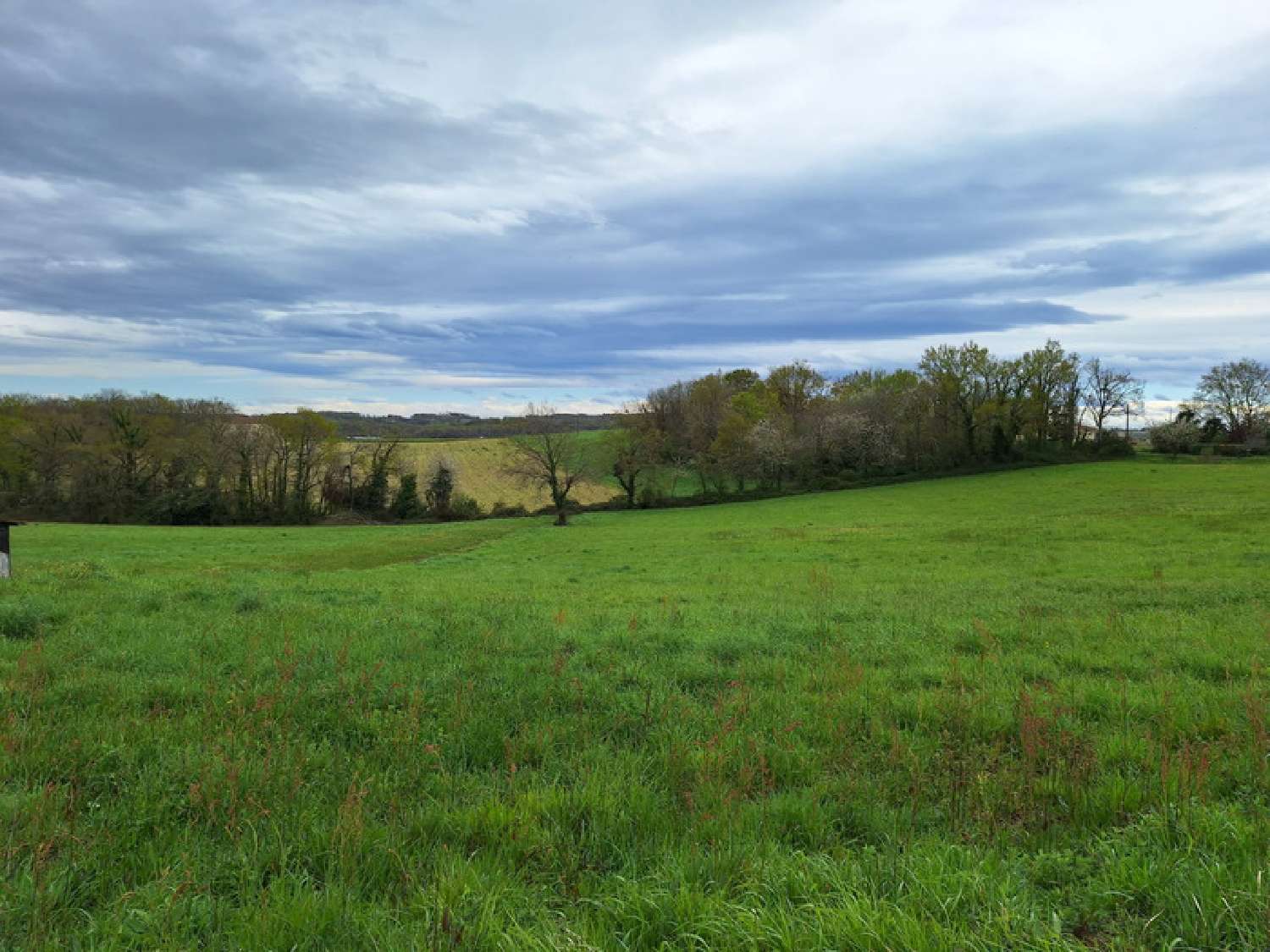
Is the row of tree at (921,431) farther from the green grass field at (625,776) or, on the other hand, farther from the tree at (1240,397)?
the green grass field at (625,776)

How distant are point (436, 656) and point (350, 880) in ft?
12.6

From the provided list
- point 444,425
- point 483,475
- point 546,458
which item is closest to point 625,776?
point 546,458

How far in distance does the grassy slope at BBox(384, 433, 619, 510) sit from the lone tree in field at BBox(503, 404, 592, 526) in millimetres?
2517

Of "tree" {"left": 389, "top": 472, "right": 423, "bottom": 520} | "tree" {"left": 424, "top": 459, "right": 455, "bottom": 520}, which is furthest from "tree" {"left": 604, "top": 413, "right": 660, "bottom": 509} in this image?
"tree" {"left": 389, "top": 472, "right": 423, "bottom": 520}

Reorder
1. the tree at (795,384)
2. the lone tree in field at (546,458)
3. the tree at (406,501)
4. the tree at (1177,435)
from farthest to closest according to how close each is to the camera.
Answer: the tree at (795,384)
the tree at (1177,435)
the tree at (406,501)
the lone tree in field at (546,458)

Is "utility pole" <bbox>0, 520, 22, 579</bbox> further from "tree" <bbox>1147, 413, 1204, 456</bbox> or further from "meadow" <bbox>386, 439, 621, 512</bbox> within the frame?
"tree" <bbox>1147, 413, 1204, 456</bbox>

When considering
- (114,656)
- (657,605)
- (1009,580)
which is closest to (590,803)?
(114,656)

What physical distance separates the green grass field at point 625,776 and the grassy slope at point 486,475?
52.1m

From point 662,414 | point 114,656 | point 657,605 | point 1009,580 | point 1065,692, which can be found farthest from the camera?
point 662,414

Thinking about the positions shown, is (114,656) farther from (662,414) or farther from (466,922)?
(662,414)

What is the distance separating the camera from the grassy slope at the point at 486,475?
66.3 m

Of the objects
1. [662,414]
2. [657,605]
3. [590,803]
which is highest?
[662,414]

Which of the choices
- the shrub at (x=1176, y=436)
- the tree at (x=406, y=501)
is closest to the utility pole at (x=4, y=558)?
the tree at (x=406, y=501)

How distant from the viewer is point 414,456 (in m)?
73.8
